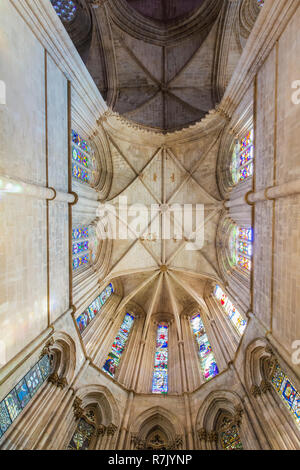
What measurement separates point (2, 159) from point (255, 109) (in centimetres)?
718

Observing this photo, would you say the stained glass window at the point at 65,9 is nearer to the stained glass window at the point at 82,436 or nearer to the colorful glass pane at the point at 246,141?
the colorful glass pane at the point at 246,141

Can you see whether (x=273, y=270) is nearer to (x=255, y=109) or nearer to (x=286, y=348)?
(x=286, y=348)

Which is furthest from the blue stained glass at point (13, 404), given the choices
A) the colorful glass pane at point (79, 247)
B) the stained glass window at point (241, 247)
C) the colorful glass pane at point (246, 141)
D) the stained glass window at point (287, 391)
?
the colorful glass pane at point (246, 141)

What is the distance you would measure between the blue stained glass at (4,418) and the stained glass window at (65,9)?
17.1 m

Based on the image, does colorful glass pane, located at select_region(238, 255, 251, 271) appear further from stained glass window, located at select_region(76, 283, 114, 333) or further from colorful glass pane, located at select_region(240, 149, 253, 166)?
stained glass window, located at select_region(76, 283, 114, 333)

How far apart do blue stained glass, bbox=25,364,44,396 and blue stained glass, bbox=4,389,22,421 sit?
17.6 inches

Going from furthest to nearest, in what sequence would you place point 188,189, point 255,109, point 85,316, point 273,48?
1. point 188,189
2. point 85,316
3. point 255,109
4. point 273,48

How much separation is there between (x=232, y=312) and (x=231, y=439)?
4.73 meters

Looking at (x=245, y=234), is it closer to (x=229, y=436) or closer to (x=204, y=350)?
(x=204, y=350)

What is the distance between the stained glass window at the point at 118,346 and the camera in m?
11.2

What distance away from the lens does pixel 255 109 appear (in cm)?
775

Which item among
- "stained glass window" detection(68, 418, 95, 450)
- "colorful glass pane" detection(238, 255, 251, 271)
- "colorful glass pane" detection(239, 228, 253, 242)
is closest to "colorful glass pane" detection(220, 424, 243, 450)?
"stained glass window" detection(68, 418, 95, 450)

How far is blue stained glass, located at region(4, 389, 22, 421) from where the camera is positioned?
19.5 feet
